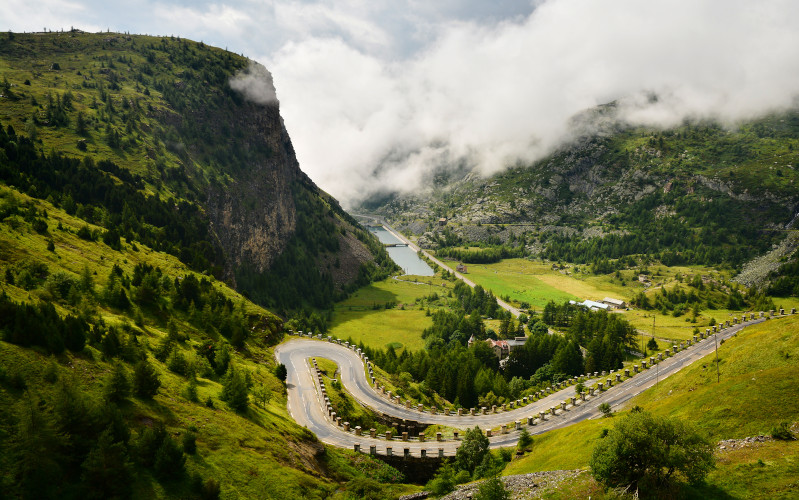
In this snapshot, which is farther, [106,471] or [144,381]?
[144,381]

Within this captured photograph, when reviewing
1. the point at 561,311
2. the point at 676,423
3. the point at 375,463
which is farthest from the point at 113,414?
the point at 561,311

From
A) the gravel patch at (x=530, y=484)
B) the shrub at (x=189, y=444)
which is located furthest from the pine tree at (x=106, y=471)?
the gravel patch at (x=530, y=484)

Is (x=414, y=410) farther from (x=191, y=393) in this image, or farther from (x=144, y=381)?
(x=144, y=381)

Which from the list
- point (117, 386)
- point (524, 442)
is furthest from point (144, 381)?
point (524, 442)

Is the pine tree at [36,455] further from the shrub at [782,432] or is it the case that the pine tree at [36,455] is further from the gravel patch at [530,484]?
the shrub at [782,432]

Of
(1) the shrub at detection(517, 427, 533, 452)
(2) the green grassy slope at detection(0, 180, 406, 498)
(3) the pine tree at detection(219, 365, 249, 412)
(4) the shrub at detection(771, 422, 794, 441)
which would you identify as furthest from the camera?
(1) the shrub at detection(517, 427, 533, 452)

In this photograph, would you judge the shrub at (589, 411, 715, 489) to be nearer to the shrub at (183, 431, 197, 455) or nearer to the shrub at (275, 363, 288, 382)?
the shrub at (183, 431, 197, 455)

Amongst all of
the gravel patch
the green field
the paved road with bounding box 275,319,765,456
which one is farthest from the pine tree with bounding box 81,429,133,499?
the green field

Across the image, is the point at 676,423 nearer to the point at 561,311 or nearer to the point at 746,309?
the point at 561,311
